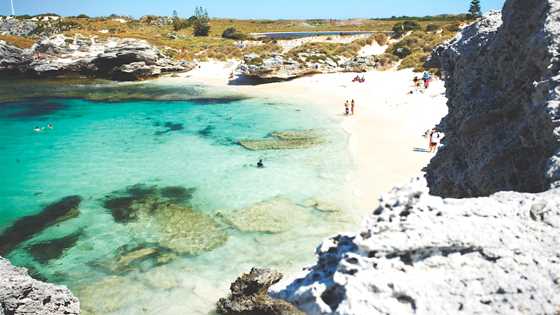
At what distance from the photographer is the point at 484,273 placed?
473 centimetres

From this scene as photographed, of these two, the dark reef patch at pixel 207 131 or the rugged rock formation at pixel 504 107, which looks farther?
the dark reef patch at pixel 207 131

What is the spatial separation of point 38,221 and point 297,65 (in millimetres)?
40166

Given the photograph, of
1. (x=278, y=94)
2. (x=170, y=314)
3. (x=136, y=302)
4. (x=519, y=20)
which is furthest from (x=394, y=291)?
(x=278, y=94)

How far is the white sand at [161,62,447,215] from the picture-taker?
23.5m

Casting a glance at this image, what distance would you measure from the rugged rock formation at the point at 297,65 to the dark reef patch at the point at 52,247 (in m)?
38.6

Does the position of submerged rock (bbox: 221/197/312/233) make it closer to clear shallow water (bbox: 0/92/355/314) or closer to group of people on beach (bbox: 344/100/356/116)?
clear shallow water (bbox: 0/92/355/314)

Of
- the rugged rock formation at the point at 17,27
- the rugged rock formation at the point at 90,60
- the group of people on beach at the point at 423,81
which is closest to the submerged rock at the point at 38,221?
the group of people on beach at the point at 423,81

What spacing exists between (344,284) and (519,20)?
6329mm

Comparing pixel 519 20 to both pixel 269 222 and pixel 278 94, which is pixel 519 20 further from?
pixel 278 94

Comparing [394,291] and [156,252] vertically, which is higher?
[394,291]

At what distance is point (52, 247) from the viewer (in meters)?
18.1

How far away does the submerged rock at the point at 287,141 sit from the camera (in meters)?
30.4

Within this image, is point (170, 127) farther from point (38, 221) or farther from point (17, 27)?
point (17, 27)

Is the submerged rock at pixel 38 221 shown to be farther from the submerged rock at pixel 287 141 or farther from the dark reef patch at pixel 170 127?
the dark reef patch at pixel 170 127
